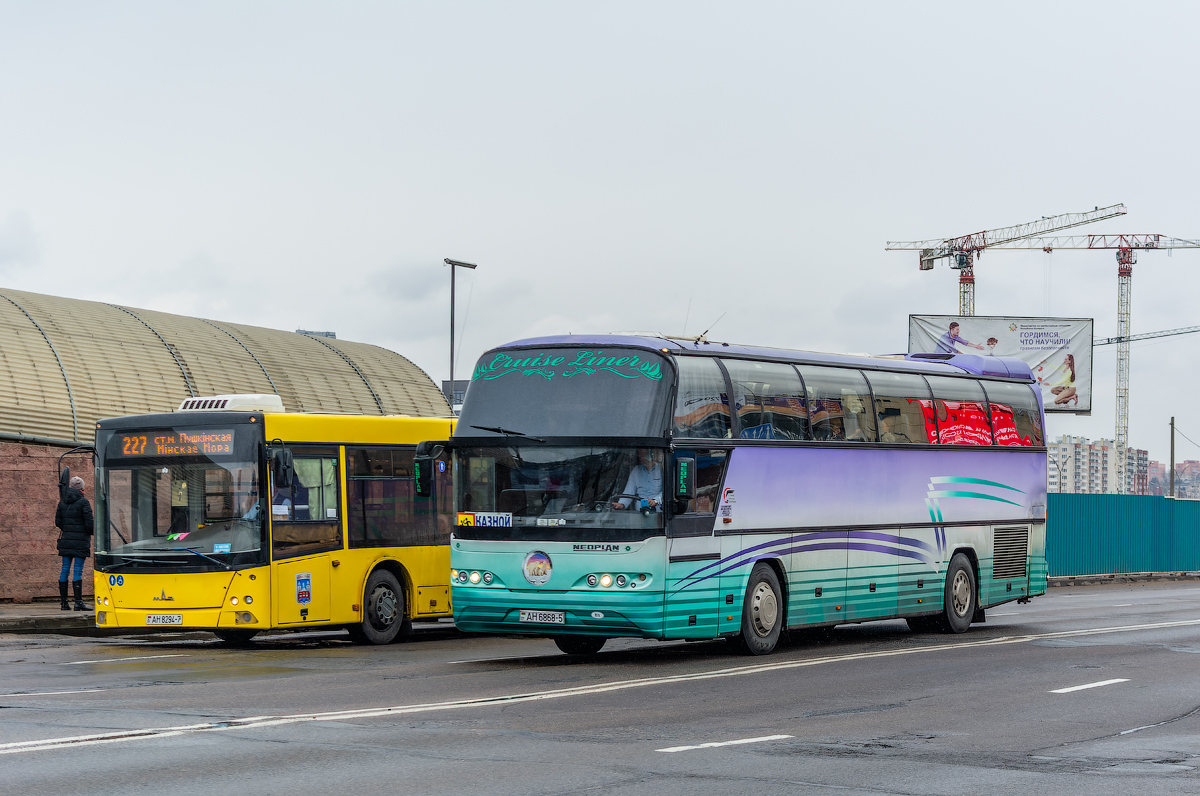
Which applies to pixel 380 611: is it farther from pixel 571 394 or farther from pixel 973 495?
pixel 973 495

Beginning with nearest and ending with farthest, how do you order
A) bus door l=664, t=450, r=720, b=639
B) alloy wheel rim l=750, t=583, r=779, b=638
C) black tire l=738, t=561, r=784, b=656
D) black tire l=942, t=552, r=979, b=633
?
bus door l=664, t=450, r=720, b=639, black tire l=738, t=561, r=784, b=656, alloy wheel rim l=750, t=583, r=779, b=638, black tire l=942, t=552, r=979, b=633

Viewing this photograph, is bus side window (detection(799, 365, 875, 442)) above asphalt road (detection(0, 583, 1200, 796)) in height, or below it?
above

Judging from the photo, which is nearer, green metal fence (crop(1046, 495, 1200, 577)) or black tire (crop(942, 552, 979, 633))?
black tire (crop(942, 552, 979, 633))

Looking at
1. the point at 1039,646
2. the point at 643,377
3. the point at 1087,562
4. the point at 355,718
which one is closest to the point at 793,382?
the point at 643,377

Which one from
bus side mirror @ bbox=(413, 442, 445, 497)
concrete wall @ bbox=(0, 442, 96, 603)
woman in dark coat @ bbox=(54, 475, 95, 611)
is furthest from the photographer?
concrete wall @ bbox=(0, 442, 96, 603)

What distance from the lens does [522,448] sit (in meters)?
15.2

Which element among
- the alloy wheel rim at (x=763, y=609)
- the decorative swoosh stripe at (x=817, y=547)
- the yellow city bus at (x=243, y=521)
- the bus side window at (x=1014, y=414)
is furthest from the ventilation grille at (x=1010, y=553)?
the yellow city bus at (x=243, y=521)

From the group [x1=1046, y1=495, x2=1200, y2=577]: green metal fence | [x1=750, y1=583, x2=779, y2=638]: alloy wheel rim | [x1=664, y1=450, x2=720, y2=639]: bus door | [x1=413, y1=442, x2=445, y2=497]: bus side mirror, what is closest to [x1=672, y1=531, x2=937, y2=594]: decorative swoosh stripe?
[x1=664, y1=450, x2=720, y2=639]: bus door

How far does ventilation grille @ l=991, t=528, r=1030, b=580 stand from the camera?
70.3 feet

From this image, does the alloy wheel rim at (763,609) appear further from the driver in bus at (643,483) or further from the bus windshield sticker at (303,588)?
the bus windshield sticker at (303,588)

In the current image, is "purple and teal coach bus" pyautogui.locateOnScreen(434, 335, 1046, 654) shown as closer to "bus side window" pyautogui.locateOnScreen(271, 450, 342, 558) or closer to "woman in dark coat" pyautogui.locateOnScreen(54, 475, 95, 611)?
"bus side window" pyautogui.locateOnScreen(271, 450, 342, 558)

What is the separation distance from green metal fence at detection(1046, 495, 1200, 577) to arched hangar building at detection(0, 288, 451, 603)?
57.1 ft

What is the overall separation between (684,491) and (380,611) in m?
5.48

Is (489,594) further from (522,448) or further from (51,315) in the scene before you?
(51,315)
